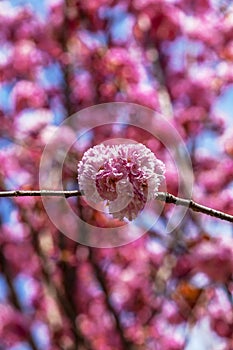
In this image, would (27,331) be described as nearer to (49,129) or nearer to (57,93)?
(49,129)

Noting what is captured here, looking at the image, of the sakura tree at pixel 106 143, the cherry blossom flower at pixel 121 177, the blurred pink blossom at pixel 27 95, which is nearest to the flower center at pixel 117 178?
the cherry blossom flower at pixel 121 177

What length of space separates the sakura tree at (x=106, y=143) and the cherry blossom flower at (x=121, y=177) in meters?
2.03

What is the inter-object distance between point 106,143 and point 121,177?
2330mm

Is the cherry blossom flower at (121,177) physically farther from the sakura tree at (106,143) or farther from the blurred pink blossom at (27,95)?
the blurred pink blossom at (27,95)

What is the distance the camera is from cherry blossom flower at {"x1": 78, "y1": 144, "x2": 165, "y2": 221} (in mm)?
1354

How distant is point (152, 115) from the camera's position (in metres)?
4.29

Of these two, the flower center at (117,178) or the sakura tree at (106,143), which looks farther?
the sakura tree at (106,143)

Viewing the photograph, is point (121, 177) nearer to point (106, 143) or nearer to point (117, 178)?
point (117, 178)

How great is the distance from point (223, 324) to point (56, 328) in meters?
A: 1.55

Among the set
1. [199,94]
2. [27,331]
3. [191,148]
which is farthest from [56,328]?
[199,94]

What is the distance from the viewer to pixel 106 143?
3.70 meters

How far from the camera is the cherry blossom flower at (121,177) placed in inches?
53.3

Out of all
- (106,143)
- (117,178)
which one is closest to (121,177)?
(117,178)

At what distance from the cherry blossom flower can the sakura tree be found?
6.67ft
